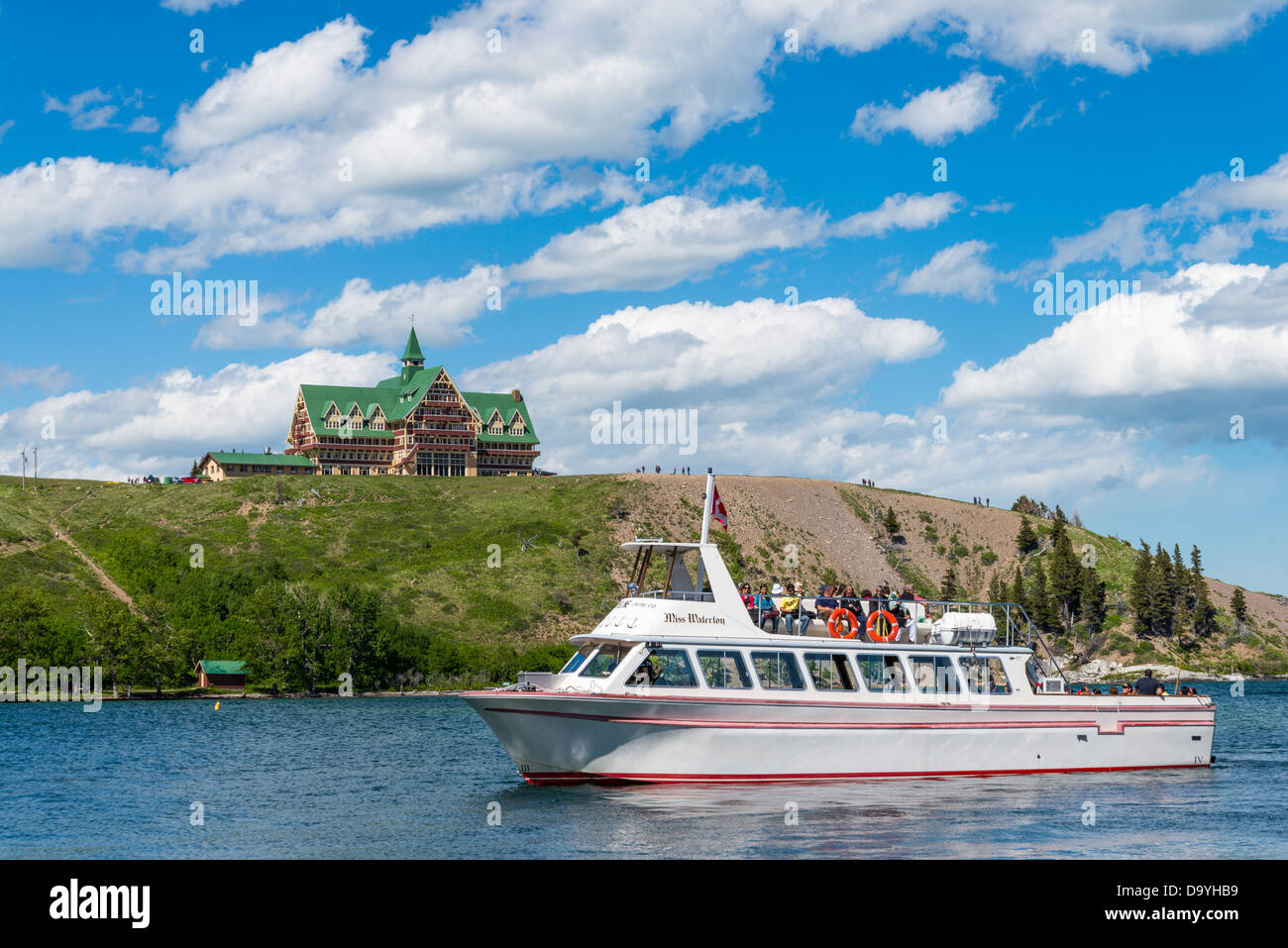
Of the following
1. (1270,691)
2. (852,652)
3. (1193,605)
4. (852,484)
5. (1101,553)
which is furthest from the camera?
(852,484)

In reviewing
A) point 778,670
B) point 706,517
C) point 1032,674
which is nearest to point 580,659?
point 706,517

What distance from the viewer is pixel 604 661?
35125 mm

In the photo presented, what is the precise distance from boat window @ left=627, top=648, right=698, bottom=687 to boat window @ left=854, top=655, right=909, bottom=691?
552cm

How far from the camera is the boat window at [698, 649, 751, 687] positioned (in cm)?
3431

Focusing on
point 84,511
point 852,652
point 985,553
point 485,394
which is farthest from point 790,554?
point 852,652

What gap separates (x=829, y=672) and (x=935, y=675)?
3816 millimetres

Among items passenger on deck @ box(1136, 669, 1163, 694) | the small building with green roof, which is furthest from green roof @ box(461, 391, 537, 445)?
passenger on deck @ box(1136, 669, 1163, 694)

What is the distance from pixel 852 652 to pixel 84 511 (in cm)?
12576

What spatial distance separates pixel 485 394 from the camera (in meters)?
184

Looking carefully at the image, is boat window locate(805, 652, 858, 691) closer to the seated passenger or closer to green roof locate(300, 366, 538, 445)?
the seated passenger

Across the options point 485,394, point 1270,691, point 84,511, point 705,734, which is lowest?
point 1270,691

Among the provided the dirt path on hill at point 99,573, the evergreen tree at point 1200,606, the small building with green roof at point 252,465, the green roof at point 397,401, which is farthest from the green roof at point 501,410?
the evergreen tree at point 1200,606

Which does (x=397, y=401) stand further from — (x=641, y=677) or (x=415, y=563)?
(x=641, y=677)
